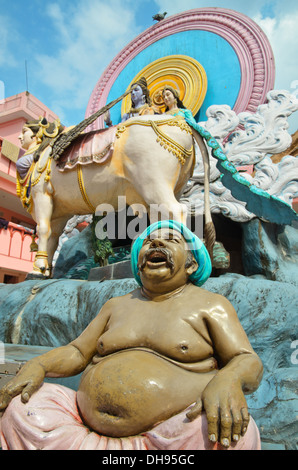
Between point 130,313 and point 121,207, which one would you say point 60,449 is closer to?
point 130,313

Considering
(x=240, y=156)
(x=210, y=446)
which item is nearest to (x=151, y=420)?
(x=210, y=446)

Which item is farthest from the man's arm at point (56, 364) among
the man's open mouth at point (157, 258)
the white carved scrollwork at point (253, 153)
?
the white carved scrollwork at point (253, 153)

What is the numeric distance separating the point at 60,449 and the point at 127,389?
0.25 m

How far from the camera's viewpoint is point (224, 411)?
3.35 ft

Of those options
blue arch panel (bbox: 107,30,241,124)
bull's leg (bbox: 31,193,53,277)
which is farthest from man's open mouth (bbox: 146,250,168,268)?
blue arch panel (bbox: 107,30,241,124)

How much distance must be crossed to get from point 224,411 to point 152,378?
0.27m

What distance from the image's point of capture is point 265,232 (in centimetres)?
407

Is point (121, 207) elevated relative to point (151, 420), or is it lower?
elevated

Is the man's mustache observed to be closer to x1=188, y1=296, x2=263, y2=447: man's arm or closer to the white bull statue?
x1=188, y1=296, x2=263, y2=447: man's arm

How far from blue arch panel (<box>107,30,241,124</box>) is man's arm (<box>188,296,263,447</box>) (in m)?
5.13

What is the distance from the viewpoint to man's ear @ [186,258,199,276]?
1561 mm

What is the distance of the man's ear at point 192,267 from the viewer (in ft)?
5.12

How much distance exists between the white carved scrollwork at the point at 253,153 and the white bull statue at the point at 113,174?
699mm

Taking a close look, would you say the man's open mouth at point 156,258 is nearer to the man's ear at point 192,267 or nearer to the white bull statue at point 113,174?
the man's ear at point 192,267
